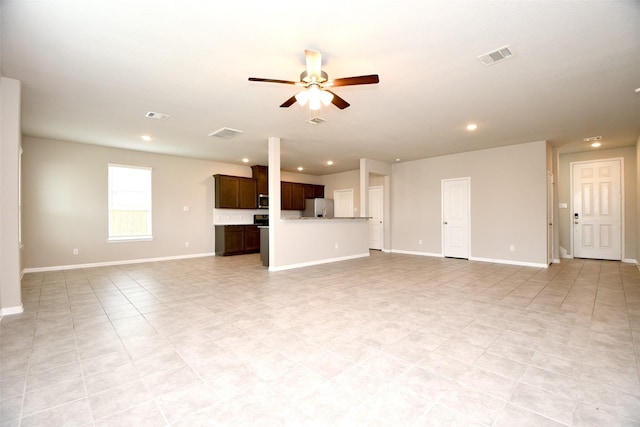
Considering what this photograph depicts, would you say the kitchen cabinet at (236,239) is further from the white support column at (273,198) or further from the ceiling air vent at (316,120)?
the ceiling air vent at (316,120)

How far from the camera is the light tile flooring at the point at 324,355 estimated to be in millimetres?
1574

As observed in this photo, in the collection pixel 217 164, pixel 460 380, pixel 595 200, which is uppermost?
pixel 217 164

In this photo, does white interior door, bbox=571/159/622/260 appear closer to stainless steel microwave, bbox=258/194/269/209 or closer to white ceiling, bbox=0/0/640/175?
white ceiling, bbox=0/0/640/175

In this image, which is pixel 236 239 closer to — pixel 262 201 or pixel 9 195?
pixel 262 201

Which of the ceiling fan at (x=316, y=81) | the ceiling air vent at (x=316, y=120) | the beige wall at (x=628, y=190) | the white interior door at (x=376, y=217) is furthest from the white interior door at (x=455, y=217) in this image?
the ceiling fan at (x=316, y=81)

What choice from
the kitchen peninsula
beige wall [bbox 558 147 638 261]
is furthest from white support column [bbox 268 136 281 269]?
beige wall [bbox 558 147 638 261]

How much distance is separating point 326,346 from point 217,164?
6.75 meters

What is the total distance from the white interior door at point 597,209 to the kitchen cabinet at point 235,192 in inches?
324

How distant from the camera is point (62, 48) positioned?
2564mm

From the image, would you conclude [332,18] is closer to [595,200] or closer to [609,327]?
[609,327]

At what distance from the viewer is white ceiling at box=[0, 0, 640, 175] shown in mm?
2133

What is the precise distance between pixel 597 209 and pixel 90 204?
11.3m

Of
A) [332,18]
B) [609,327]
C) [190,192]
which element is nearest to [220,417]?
[332,18]

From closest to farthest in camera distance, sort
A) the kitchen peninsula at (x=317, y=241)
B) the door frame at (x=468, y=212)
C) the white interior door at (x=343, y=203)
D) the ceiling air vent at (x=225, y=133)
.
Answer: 1. the ceiling air vent at (x=225, y=133)
2. the kitchen peninsula at (x=317, y=241)
3. the door frame at (x=468, y=212)
4. the white interior door at (x=343, y=203)
